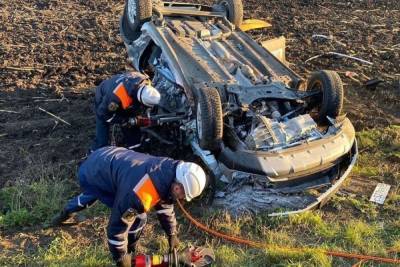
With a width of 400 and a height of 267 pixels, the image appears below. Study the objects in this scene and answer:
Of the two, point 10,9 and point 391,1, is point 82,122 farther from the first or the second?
point 391,1

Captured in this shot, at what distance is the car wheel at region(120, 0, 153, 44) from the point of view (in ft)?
26.9

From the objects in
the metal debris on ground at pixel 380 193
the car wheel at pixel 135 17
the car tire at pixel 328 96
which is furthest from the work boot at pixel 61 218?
the car wheel at pixel 135 17

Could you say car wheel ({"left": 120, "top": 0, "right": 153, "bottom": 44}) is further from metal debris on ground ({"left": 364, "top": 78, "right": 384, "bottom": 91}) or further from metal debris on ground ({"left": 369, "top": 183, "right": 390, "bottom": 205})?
metal debris on ground ({"left": 369, "top": 183, "right": 390, "bottom": 205})

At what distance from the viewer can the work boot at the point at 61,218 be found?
563 cm

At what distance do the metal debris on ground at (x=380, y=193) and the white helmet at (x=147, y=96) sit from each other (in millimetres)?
2688

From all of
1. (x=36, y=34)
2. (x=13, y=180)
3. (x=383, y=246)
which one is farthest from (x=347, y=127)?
(x=36, y=34)

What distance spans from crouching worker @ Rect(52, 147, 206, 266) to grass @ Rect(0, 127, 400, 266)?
0.48m

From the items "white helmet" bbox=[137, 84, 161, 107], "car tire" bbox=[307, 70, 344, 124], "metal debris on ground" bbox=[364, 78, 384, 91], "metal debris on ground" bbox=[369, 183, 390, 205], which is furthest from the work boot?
"metal debris on ground" bbox=[364, 78, 384, 91]

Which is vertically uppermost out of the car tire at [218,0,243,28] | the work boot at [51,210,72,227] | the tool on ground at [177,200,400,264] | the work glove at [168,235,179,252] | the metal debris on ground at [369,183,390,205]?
the car tire at [218,0,243,28]

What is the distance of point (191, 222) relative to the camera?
5.83 metres

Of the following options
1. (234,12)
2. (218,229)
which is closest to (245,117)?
(218,229)

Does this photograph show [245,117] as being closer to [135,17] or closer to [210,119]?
[210,119]

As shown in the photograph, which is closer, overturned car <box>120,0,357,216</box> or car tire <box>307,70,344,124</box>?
overturned car <box>120,0,357,216</box>

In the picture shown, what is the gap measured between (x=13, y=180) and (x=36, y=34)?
16.6 ft
